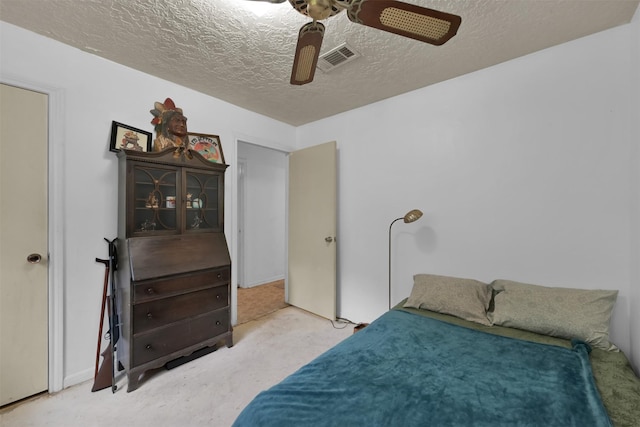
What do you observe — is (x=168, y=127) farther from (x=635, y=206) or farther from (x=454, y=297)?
(x=635, y=206)

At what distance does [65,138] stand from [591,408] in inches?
126

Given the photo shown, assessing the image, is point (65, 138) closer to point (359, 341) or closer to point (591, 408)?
point (359, 341)

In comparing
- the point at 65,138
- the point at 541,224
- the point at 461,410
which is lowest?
the point at 461,410

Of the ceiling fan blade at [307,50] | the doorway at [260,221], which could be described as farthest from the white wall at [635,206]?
the doorway at [260,221]

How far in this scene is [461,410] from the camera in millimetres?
983

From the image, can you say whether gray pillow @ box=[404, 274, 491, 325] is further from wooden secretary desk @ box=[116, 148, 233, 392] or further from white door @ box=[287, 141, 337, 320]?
wooden secretary desk @ box=[116, 148, 233, 392]

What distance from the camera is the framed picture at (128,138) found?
202 cm

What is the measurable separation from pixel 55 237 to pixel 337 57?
7.76ft

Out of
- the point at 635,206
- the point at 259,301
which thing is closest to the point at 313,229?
the point at 259,301

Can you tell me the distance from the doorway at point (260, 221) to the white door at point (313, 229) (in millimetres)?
791

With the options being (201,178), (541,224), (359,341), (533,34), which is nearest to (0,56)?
(201,178)

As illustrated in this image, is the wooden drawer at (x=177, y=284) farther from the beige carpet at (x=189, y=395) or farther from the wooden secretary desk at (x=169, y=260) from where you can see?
the beige carpet at (x=189, y=395)

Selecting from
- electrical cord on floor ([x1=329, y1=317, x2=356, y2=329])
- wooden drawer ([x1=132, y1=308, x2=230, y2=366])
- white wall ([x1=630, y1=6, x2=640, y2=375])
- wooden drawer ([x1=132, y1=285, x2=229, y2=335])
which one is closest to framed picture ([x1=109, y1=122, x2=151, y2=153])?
wooden drawer ([x1=132, y1=285, x2=229, y2=335])

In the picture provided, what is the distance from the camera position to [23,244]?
1710 mm
